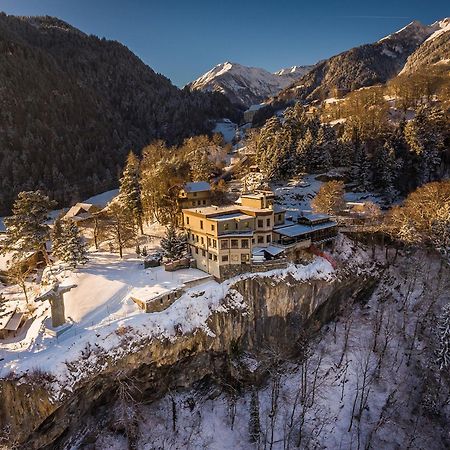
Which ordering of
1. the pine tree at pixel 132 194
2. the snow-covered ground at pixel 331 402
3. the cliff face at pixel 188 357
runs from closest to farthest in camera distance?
the cliff face at pixel 188 357
the snow-covered ground at pixel 331 402
the pine tree at pixel 132 194

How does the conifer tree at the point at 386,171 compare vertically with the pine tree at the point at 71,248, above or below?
above

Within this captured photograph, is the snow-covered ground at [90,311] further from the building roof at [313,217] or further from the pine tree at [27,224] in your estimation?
the building roof at [313,217]

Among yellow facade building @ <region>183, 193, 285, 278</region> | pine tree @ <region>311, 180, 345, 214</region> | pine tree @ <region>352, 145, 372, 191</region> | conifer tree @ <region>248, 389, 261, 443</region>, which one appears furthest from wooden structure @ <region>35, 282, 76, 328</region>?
pine tree @ <region>352, 145, 372, 191</region>

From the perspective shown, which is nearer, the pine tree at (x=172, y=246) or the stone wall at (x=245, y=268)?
the stone wall at (x=245, y=268)

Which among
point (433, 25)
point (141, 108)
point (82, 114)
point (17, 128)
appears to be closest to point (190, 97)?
point (141, 108)

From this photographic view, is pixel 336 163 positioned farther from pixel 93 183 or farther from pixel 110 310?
pixel 93 183

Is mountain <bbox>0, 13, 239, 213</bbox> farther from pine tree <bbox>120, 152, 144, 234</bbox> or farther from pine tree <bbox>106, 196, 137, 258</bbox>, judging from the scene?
pine tree <bbox>106, 196, 137, 258</bbox>

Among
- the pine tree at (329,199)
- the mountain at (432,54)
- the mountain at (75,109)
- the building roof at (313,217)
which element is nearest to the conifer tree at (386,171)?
the pine tree at (329,199)
